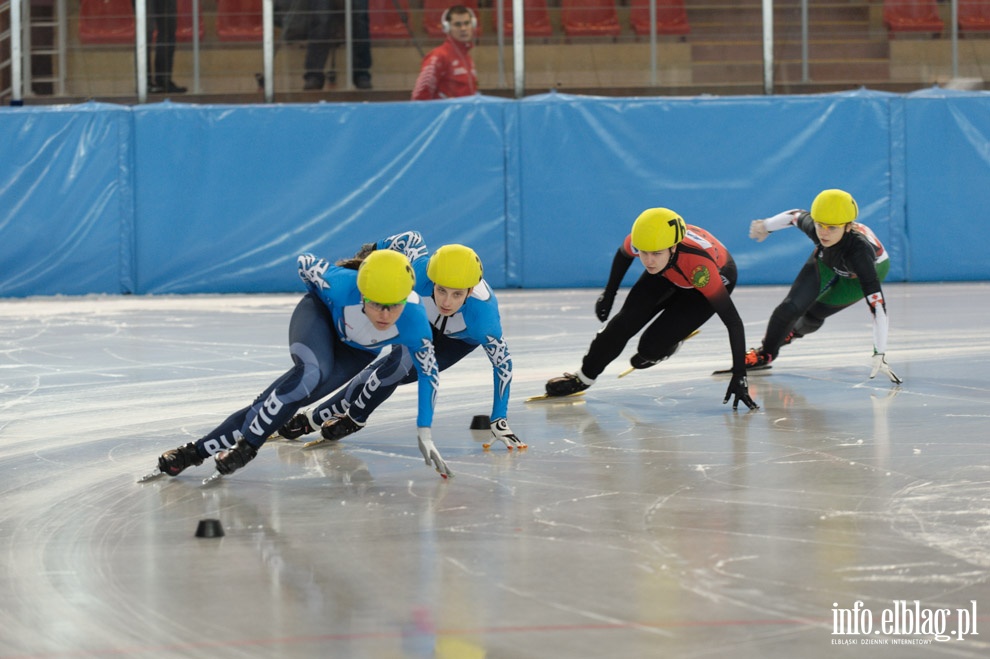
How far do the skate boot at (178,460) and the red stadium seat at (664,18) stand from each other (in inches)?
370

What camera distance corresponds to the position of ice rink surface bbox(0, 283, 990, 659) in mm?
3086

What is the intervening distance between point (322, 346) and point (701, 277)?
215 centimetres

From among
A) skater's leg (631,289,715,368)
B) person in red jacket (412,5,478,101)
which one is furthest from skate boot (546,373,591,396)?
person in red jacket (412,5,478,101)

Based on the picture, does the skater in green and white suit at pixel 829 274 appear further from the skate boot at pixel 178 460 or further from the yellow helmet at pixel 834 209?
the skate boot at pixel 178 460

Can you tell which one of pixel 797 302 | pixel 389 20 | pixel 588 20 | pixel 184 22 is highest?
pixel 588 20

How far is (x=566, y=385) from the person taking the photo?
6.66 m

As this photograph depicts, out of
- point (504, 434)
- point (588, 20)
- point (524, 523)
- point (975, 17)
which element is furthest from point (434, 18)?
point (524, 523)

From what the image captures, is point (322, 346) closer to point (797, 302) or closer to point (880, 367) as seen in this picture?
point (880, 367)

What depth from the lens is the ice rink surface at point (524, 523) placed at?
3086mm

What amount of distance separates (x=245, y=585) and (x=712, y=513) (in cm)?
160

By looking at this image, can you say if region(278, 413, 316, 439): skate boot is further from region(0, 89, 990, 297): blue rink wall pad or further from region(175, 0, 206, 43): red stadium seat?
region(175, 0, 206, 43): red stadium seat

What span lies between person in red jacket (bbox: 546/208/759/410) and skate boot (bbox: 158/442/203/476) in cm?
233

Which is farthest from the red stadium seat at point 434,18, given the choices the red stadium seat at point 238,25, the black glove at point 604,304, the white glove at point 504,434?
the white glove at point 504,434

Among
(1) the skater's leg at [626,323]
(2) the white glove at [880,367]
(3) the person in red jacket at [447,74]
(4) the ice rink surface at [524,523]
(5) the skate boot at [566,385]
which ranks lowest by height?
(4) the ice rink surface at [524,523]
